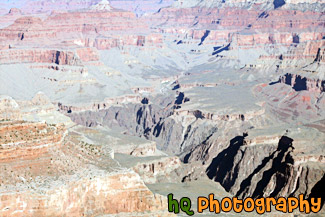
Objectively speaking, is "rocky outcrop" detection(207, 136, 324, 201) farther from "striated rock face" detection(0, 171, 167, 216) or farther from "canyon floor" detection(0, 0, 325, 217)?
"striated rock face" detection(0, 171, 167, 216)

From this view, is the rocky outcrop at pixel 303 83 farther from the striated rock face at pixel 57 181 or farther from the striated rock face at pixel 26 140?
the striated rock face at pixel 26 140

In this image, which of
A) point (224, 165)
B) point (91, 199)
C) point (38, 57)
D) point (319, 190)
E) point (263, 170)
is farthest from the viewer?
point (38, 57)

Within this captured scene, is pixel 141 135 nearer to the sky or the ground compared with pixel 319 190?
nearer to the ground

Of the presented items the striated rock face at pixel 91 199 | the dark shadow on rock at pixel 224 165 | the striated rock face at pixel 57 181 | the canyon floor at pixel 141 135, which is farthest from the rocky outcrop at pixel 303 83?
the striated rock face at pixel 91 199

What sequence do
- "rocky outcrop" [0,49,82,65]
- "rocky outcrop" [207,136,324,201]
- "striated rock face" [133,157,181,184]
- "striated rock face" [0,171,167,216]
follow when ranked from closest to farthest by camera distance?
1. "striated rock face" [0,171,167,216]
2. "striated rock face" [133,157,181,184]
3. "rocky outcrop" [207,136,324,201]
4. "rocky outcrop" [0,49,82,65]

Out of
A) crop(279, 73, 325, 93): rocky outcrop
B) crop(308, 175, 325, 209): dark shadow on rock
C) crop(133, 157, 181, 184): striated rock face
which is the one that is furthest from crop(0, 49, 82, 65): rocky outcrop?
crop(308, 175, 325, 209): dark shadow on rock

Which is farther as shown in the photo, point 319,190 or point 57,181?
point 319,190

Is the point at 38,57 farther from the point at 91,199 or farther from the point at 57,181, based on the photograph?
the point at 57,181

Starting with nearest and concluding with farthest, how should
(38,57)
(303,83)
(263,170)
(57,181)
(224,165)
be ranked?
(57,181)
(263,170)
(224,165)
(303,83)
(38,57)

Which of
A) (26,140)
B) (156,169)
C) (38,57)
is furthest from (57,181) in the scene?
(38,57)

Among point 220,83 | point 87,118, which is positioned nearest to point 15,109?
point 87,118

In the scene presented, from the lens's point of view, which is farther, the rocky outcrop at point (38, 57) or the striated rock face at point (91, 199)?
the rocky outcrop at point (38, 57)

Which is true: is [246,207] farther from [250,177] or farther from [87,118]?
[87,118]
